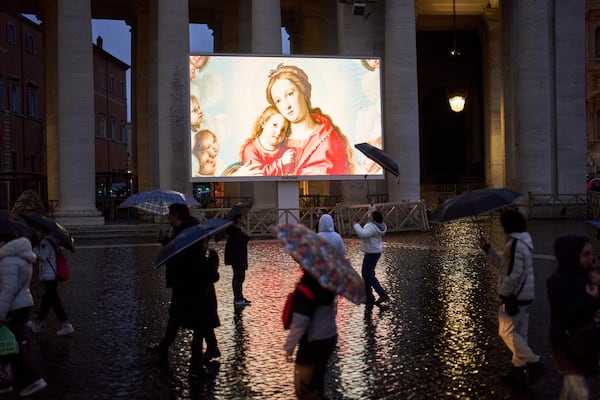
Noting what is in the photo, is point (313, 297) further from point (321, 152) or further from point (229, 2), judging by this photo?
point (229, 2)

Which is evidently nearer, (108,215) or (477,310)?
(477,310)

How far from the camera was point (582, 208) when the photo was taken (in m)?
31.6

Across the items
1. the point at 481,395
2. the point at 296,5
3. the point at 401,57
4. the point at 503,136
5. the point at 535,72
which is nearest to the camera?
the point at 481,395

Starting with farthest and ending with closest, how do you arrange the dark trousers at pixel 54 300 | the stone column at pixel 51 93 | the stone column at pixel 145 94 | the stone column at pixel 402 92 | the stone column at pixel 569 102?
the stone column at pixel 51 93
the stone column at pixel 145 94
the stone column at pixel 569 102
the stone column at pixel 402 92
the dark trousers at pixel 54 300

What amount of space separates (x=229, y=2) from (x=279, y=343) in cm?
2975

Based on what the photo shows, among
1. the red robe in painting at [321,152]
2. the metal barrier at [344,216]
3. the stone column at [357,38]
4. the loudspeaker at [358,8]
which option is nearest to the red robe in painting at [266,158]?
the red robe in painting at [321,152]

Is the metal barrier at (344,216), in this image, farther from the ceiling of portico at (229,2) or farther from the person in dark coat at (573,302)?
the person in dark coat at (573,302)

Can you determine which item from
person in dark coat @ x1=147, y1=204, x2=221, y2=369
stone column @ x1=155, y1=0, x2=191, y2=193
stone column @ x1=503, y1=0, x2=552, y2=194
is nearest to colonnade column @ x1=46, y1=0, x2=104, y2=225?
stone column @ x1=155, y1=0, x2=191, y2=193

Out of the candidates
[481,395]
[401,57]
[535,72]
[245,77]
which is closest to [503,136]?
[535,72]

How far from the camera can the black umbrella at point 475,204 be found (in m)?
6.70

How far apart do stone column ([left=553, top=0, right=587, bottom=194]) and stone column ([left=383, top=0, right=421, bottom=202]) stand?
7179 mm

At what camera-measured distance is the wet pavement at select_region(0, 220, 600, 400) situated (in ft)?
21.2

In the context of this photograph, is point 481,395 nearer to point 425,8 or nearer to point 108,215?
point 108,215

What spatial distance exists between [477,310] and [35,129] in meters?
46.1
